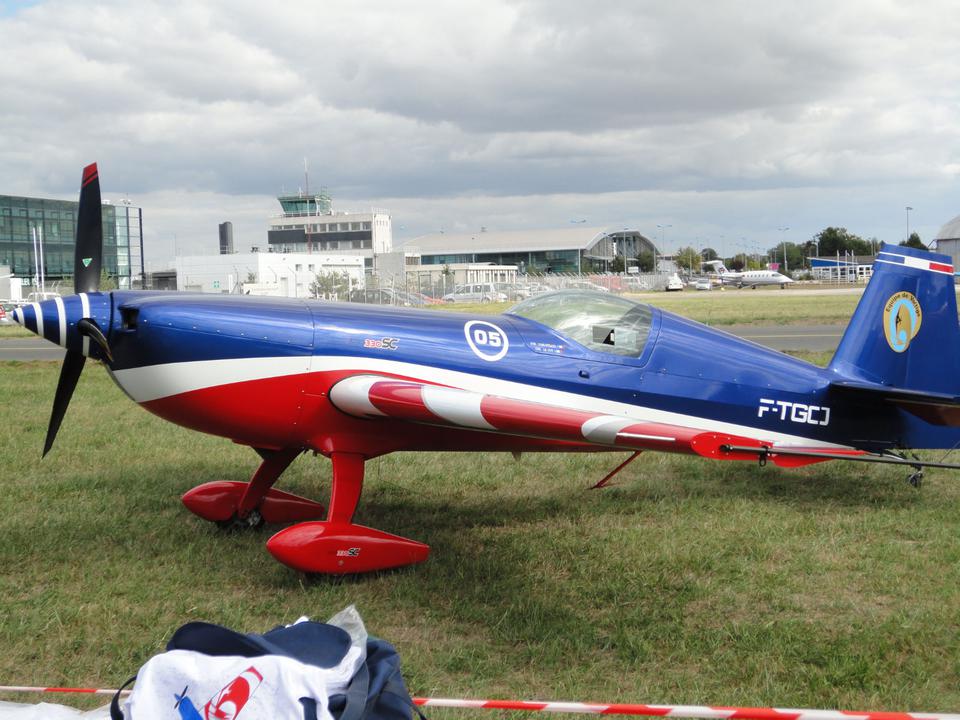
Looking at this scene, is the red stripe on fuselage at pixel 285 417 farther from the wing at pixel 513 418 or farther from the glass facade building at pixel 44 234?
the glass facade building at pixel 44 234

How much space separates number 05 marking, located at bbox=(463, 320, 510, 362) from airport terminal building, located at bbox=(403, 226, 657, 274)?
4359 inches

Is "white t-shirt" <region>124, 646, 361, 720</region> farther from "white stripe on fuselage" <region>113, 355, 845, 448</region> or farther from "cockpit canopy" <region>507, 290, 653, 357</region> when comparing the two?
"cockpit canopy" <region>507, 290, 653, 357</region>

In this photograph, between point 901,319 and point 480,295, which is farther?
point 480,295

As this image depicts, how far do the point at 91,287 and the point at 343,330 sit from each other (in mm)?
1922

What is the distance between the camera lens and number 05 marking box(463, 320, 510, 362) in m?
6.06

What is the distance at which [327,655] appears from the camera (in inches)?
118

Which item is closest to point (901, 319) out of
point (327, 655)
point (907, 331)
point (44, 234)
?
point (907, 331)

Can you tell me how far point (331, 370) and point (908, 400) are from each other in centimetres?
445

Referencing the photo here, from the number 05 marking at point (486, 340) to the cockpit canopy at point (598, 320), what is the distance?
0.42 metres

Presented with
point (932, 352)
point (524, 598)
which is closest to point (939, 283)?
point (932, 352)

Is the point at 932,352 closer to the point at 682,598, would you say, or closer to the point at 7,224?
the point at 682,598

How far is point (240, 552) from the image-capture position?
610 cm

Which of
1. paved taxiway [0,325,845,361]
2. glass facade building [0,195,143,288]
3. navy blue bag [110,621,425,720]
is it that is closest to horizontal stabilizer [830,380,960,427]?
navy blue bag [110,621,425,720]

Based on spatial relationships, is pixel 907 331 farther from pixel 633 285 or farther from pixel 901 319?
pixel 633 285
